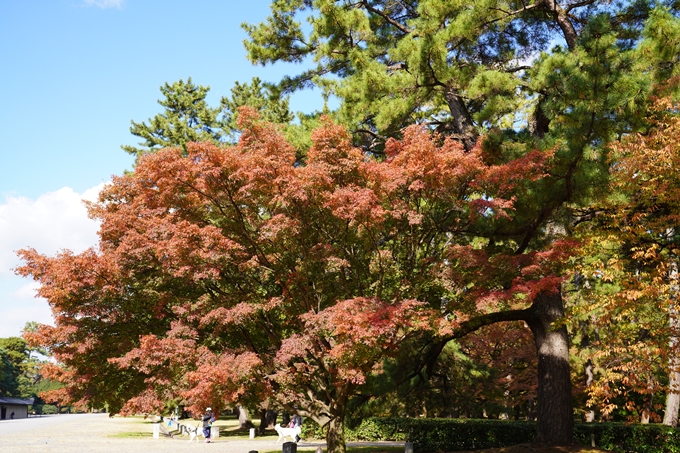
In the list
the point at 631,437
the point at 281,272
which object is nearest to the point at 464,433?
the point at 631,437

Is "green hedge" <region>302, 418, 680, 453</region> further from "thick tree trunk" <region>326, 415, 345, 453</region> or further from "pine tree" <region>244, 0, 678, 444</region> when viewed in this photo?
"pine tree" <region>244, 0, 678, 444</region>

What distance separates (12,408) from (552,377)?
216 ft

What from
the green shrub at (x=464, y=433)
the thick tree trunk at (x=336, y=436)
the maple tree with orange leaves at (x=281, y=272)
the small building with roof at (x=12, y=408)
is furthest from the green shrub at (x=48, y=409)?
the thick tree trunk at (x=336, y=436)

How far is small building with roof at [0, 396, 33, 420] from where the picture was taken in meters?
55.9

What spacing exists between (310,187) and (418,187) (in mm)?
2082

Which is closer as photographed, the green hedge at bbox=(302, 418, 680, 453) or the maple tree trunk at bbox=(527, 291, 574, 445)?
the maple tree trunk at bbox=(527, 291, 574, 445)

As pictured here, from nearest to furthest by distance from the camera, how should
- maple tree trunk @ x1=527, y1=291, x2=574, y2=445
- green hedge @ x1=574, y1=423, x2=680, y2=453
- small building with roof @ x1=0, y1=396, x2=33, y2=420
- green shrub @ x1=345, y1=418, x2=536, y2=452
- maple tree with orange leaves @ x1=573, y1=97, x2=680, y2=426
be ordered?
maple tree with orange leaves @ x1=573, y1=97, x2=680, y2=426 → maple tree trunk @ x1=527, y1=291, x2=574, y2=445 → green hedge @ x1=574, y1=423, x2=680, y2=453 → green shrub @ x1=345, y1=418, x2=536, y2=452 → small building with roof @ x1=0, y1=396, x2=33, y2=420

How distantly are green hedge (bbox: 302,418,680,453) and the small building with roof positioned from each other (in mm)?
49691

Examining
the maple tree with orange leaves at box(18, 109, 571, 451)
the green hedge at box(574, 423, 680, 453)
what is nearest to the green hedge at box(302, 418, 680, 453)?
the green hedge at box(574, 423, 680, 453)

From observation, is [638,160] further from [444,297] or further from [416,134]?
[444,297]

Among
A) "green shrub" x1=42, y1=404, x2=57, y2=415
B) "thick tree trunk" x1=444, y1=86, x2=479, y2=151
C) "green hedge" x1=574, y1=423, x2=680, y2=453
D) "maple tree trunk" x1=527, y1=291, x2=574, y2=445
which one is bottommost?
"green shrub" x1=42, y1=404, x2=57, y2=415

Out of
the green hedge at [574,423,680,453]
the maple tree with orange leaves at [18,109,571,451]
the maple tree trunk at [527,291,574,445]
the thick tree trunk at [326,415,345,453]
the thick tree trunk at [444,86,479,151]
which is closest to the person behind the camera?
the maple tree with orange leaves at [18,109,571,451]

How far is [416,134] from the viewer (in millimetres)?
10320

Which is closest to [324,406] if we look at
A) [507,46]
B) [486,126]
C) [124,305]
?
[124,305]
